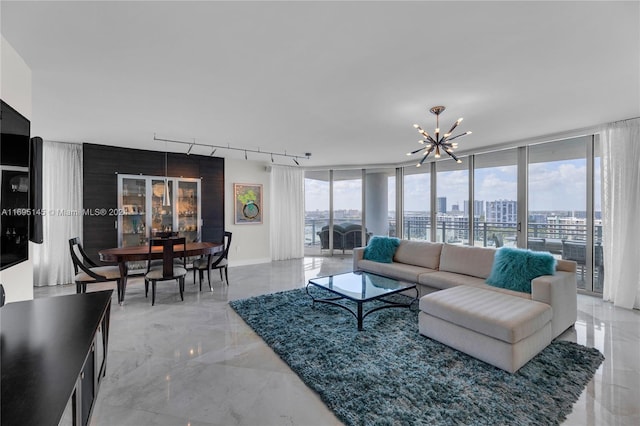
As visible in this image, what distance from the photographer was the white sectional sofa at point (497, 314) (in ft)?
7.16

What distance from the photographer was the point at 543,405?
5.89 ft

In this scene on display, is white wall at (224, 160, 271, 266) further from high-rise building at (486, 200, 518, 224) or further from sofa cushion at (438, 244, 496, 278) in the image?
high-rise building at (486, 200, 518, 224)

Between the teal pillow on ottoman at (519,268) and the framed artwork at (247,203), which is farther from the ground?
the framed artwork at (247,203)

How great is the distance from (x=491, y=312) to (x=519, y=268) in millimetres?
1002

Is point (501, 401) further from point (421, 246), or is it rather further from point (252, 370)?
point (421, 246)

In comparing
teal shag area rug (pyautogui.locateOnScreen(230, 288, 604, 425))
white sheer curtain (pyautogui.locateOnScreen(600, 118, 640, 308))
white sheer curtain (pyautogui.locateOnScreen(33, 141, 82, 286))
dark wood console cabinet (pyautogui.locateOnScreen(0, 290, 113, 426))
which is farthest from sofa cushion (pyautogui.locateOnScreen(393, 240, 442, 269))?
white sheer curtain (pyautogui.locateOnScreen(33, 141, 82, 286))

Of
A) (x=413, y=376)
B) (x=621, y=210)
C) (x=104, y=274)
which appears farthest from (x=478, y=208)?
(x=104, y=274)

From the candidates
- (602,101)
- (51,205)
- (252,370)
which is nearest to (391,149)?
(602,101)

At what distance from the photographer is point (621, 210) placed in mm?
3580

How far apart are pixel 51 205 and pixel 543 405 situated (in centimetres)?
656

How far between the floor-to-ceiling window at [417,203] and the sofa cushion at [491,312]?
354cm

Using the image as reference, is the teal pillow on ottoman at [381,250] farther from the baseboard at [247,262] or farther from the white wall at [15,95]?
the white wall at [15,95]

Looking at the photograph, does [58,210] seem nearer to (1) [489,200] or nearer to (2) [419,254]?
(2) [419,254]

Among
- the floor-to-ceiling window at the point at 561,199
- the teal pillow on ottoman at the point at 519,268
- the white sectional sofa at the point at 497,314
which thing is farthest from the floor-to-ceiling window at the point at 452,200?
the teal pillow on ottoman at the point at 519,268
